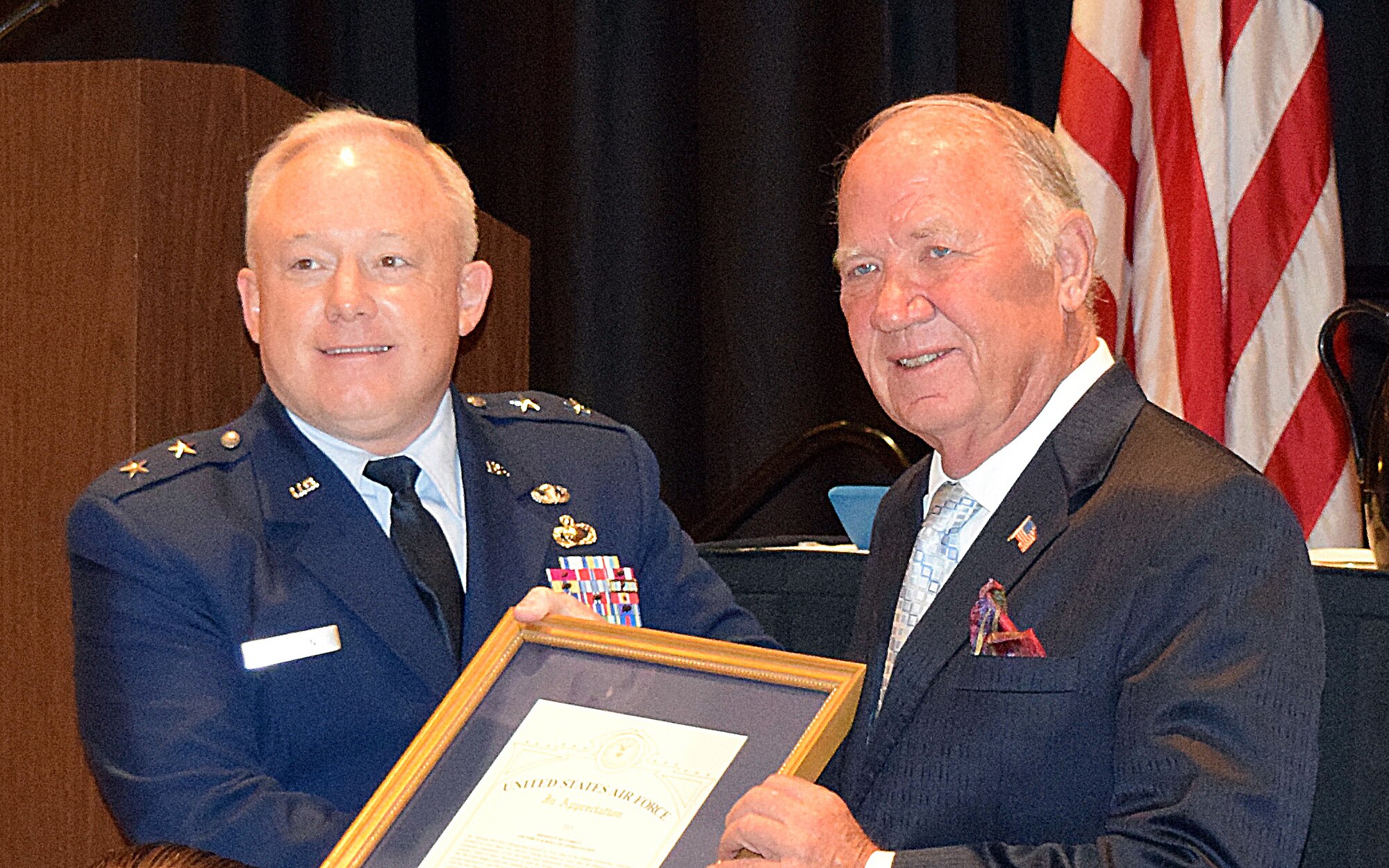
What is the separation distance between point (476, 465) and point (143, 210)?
67cm

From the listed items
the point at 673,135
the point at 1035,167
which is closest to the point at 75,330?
the point at 1035,167

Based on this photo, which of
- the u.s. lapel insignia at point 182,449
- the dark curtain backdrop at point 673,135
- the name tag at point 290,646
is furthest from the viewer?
the dark curtain backdrop at point 673,135

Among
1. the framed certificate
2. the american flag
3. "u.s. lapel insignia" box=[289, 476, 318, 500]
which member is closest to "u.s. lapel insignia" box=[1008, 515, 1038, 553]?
the framed certificate

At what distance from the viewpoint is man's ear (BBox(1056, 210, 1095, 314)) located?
7.26ft

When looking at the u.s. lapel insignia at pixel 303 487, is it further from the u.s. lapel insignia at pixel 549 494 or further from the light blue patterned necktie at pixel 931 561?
the light blue patterned necktie at pixel 931 561

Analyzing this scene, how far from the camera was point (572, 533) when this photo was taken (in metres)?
2.49

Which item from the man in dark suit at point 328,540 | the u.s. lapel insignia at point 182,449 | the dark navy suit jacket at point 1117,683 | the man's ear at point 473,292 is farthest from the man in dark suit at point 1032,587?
the u.s. lapel insignia at point 182,449

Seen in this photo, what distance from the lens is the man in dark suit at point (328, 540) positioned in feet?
6.90

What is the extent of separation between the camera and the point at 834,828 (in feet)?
5.99

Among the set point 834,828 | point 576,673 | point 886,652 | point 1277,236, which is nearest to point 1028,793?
point 834,828

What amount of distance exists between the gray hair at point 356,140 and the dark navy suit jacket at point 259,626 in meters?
0.28

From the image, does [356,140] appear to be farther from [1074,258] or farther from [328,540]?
[1074,258]

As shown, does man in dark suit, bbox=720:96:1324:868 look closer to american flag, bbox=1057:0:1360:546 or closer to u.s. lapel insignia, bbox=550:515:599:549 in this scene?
u.s. lapel insignia, bbox=550:515:599:549

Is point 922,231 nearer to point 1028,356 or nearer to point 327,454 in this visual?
point 1028,356
